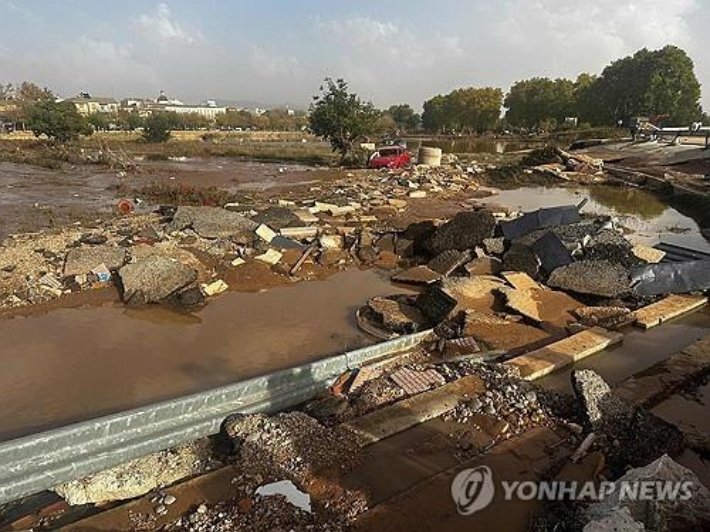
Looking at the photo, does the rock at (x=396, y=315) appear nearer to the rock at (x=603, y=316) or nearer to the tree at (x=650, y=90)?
the rock at (x=603, y=316)

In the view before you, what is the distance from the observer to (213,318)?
735 cm

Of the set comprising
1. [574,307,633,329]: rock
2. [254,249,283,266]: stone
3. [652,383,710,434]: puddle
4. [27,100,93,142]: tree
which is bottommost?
[652,383,710,434]: puddle

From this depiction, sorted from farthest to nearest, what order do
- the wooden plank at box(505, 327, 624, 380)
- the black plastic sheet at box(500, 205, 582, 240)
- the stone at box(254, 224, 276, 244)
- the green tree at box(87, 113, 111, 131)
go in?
the green tree at box(87, 113, 111, 131)
the stone at box(254, 224, 276, 244)
the black plastic sheet at box(500, 205, 582, 240)
the wooden plank at box(505, 327, 624, 380)

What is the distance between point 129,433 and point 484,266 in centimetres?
670

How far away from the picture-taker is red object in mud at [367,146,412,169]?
2550 cm

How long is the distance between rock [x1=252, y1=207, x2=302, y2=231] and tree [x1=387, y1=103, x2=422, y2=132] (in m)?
95.8

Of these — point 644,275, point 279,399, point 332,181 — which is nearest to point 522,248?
point 644,275

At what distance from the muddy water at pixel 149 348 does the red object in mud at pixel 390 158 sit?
18.1 meters

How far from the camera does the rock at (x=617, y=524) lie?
94.0 inches

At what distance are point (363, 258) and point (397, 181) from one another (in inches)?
426

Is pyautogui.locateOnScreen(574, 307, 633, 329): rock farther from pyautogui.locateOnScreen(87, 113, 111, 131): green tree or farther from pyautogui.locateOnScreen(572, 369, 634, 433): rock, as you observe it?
pyautogui.locateOnScreen(87, 113, 111, 131): green tree

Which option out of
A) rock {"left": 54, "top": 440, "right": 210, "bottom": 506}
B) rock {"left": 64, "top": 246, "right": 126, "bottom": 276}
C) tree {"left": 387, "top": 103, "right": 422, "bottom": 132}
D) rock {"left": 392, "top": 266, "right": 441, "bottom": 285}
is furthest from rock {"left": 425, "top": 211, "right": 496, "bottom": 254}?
tree {"left": 387, "top": 103, "right": 422, "bottom": 132}

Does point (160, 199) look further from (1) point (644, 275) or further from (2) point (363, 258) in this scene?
(1) point (644, 275)

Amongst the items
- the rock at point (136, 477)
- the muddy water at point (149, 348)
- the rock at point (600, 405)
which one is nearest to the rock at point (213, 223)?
the muddy water at point (149, 348)
